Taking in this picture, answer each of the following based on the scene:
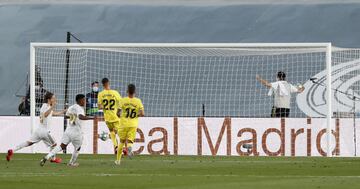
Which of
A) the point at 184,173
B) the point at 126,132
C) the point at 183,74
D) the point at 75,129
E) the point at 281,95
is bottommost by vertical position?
the point at 184,173

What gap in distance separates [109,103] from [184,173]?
27.7 feet

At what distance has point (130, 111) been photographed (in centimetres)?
2639

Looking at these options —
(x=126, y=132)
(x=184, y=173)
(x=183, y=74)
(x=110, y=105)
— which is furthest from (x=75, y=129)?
(x=183, y=74)

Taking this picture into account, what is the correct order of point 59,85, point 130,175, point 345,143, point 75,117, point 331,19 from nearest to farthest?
1. point 130,175
2. point 75,117
3. point 345,143
4. point 59,85
5. point 331,19

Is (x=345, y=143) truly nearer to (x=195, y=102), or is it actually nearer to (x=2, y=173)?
(x=195, y=102)

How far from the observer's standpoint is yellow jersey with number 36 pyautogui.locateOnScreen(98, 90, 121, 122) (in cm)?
2905

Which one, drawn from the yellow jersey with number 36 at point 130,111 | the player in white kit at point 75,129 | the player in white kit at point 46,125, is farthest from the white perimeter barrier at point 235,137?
the player in white kit at point 75,129

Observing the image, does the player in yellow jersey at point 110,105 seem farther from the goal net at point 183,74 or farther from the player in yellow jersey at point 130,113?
the goal net at point 183,74

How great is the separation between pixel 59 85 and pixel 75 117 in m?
10.8

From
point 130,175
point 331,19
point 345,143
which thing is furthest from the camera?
point 331,19

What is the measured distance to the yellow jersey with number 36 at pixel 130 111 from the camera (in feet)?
86.5

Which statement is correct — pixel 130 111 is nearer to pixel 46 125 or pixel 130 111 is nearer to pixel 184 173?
pixel 46 125

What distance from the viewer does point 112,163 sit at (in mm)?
24781

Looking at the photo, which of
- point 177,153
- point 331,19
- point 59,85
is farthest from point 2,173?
point 331,19
